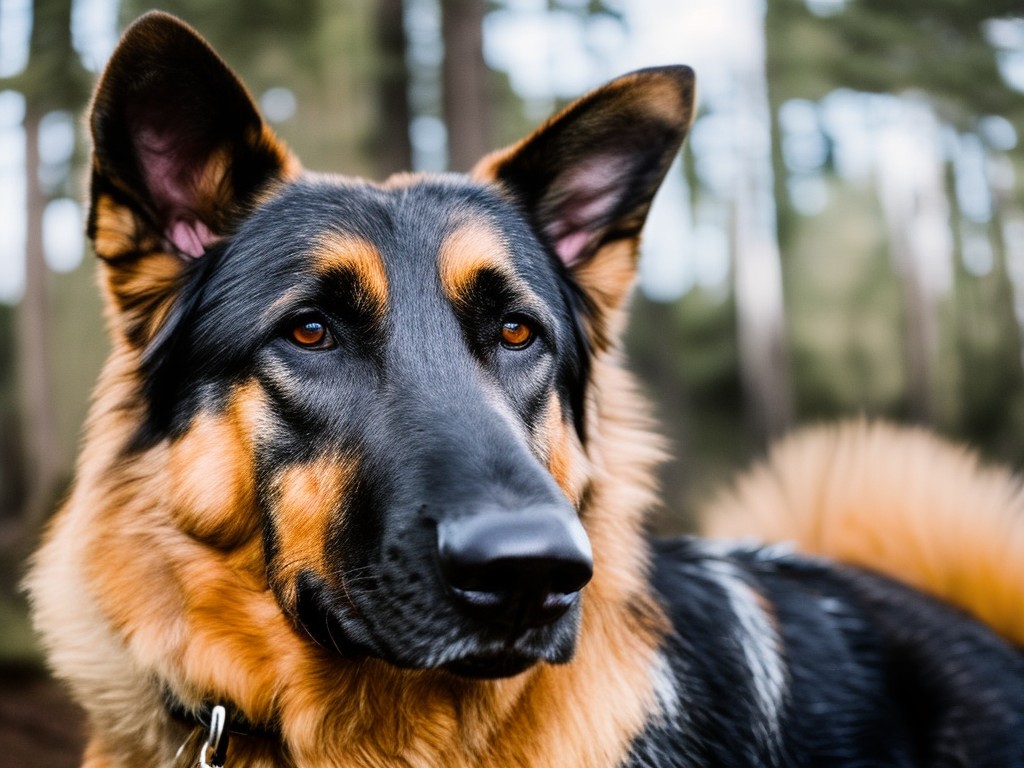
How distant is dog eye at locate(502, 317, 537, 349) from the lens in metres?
2.84

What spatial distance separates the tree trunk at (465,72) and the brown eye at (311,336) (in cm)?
617

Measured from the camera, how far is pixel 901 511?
3.83 meters

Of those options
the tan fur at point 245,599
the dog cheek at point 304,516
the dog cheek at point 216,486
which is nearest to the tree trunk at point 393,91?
the tan fur at point 245,599

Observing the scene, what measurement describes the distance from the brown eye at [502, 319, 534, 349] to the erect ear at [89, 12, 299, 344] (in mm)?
954

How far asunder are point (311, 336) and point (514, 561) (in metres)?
1.08

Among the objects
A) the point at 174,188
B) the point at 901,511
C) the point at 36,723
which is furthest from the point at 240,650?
the point at 36,723

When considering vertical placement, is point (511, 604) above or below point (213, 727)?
above

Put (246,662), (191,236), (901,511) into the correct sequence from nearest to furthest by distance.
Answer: (246,662) < (191,236) < (901,511)

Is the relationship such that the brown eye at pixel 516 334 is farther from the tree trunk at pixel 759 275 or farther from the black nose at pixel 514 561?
the tree trunk at pixel 759 275

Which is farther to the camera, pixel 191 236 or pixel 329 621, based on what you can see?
pixel 191 236

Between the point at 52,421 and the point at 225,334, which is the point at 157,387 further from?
the point at 52,421

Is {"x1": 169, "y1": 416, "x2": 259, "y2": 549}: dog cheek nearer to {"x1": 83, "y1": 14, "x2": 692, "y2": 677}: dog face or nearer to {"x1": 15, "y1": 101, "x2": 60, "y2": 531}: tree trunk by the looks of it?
{"x1": 83, "y1": 14, "x2": 692, "y2": 677}: dog face

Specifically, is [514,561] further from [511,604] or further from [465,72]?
[465,72]

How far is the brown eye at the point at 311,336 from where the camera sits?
2.64m
